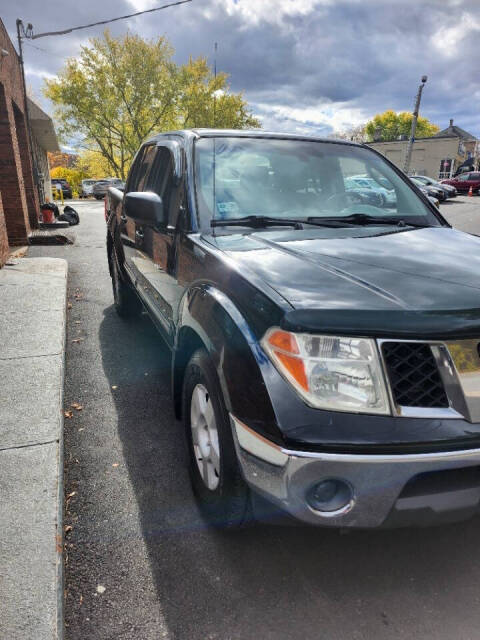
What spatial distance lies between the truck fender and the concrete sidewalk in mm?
1016

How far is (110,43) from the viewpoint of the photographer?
131ft

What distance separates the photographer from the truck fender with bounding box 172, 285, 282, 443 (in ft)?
5.53

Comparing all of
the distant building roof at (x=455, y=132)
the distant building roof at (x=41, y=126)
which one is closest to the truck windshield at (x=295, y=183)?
the distant building roof at (x=41, y=126)

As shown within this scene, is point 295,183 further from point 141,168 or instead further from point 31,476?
point 31,476

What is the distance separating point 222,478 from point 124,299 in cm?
386

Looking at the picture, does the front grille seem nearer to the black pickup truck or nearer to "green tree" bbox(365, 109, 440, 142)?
the black pickup truck

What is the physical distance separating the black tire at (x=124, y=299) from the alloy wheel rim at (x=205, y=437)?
320cm

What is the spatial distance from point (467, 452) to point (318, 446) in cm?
51

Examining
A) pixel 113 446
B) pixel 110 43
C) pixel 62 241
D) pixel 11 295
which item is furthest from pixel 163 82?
pixel 113 446

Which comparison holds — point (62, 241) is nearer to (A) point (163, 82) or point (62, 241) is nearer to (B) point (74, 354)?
(B) point (74, 354)

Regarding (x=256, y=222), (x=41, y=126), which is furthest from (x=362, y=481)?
(x=41, y=126)

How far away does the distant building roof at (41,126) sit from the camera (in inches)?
647

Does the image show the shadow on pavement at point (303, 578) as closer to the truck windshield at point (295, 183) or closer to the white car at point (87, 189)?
the truck windshield at point (295, 183)

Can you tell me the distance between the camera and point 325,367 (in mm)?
1637
